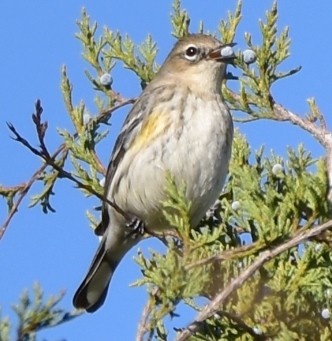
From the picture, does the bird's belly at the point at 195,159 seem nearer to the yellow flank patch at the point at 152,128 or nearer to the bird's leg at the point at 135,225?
the yellow flank patch at the point at 152,128

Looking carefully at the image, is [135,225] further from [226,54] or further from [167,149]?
[226,54]

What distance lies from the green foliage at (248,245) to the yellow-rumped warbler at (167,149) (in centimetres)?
37

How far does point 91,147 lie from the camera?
17.3 feet

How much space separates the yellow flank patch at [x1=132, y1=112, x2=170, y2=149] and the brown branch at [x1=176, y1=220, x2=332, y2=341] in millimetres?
2301

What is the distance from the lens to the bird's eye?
6296 mm

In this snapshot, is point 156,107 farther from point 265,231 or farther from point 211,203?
point 265,231

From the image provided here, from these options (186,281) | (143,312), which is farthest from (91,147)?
(186,281)

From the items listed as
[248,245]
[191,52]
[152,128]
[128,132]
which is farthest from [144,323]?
[191,52]

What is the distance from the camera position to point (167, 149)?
5.67 m

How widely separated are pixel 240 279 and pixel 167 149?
8.10 feet

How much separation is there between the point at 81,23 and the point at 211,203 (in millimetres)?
1290

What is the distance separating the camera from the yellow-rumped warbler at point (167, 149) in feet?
18.4

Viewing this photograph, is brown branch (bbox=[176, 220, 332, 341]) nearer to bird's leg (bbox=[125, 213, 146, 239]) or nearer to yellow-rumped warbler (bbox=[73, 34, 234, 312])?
yellow-rumped warbler (bbox=[73, 34, 234, 312])

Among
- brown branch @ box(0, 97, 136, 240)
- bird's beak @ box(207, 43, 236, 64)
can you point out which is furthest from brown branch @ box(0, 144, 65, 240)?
bird's beak @ box(207, 43, 236, 64)
